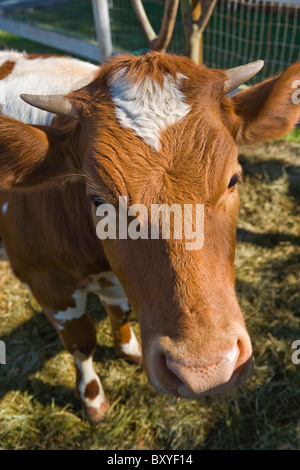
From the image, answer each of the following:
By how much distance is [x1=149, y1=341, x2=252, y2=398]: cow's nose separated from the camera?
1448mm

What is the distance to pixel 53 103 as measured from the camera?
1.83 metres

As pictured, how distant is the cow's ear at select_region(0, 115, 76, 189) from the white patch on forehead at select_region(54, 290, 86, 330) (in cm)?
90

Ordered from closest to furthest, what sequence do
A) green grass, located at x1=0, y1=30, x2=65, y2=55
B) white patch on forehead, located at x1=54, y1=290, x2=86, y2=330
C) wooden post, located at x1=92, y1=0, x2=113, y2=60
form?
white patch on forehead, located at x1=54, y1=290, x2=86, y2=330
wooden post, located at x1=92, y1=0, x2=113, y2=60
green grass, located at x1=0, y1=30, x2=65, y2=55

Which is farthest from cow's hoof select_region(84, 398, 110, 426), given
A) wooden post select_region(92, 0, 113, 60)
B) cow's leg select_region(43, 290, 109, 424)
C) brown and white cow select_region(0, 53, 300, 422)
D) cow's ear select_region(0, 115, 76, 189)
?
wooden post select_region(92, 0, 113, 60)

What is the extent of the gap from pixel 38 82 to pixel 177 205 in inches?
65.9

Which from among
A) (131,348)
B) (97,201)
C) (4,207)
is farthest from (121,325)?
(97,201)

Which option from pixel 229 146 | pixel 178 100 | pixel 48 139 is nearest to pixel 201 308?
pixel 229 146

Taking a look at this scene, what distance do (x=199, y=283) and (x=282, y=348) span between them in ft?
6.83

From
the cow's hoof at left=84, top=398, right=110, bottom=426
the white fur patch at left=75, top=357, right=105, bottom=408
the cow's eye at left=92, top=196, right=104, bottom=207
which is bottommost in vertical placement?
the cow's hoof at left=84, top=398, right=110, bottom=426

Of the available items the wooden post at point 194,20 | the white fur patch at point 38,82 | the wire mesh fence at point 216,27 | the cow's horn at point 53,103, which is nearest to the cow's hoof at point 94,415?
the white fur patch at point 38,82

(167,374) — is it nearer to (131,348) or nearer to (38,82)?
(131,348)

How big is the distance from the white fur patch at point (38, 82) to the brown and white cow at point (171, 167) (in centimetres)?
40

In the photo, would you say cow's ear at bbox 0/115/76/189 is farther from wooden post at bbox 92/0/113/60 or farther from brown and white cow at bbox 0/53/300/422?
wooden post at bbox 92/0/113/60
